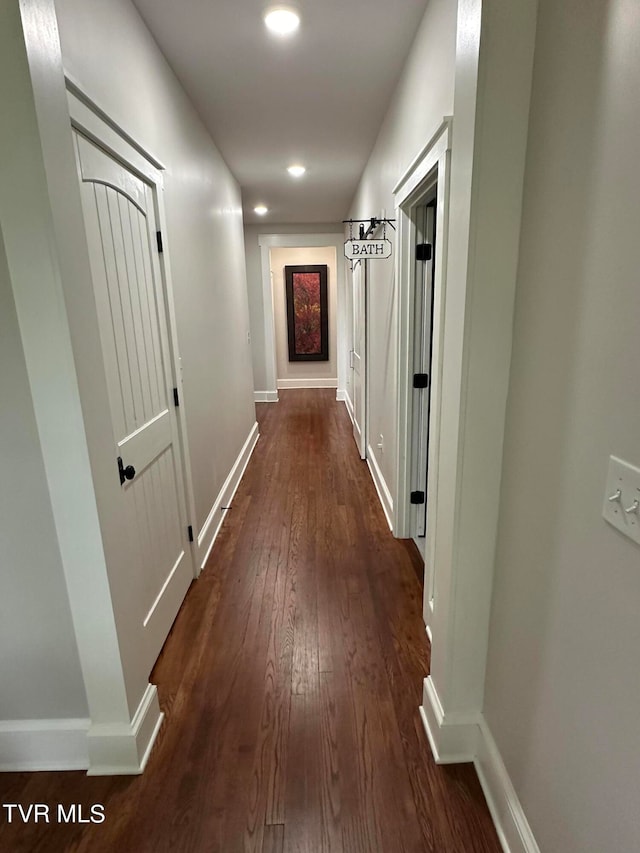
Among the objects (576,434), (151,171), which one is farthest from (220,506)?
(576,434)

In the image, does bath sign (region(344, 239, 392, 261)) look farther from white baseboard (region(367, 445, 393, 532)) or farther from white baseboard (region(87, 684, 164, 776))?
white baseboard (region(87, 684, 164, 776))

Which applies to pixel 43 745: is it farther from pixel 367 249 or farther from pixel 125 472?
pixel 367 249

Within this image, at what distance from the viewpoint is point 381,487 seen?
3479 mm

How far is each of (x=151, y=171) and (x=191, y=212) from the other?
2.36 feet

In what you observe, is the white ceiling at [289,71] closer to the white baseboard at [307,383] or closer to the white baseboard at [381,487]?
the white baseboard at [381,487]

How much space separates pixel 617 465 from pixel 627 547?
14 cm

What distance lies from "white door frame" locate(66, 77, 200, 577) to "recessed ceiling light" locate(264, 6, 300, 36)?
2.58 ft

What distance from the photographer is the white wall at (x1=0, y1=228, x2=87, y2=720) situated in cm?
120

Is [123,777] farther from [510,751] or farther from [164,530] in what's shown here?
[510,751]

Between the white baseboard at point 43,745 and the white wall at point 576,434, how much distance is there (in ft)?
4.48

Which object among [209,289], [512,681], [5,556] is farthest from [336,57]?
[512,681]

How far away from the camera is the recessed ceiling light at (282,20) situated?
1900 millimetres

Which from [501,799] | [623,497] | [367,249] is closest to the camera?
[623,497]

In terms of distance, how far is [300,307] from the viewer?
26.5 feet
